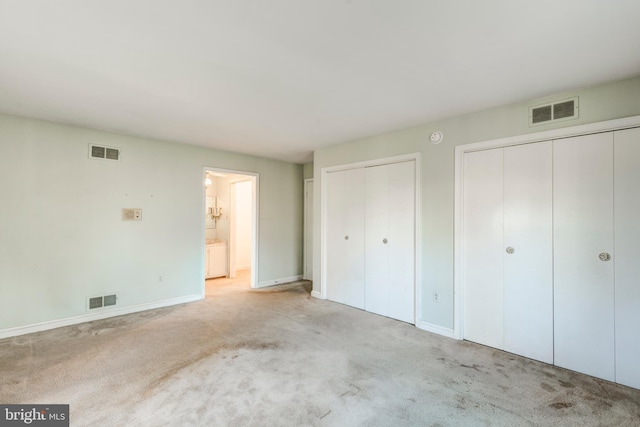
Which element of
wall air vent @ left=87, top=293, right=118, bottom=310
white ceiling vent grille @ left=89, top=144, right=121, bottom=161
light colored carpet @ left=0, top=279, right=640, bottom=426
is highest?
white ceiling vent grille @ left=89, top=144, right=121, bottom=161

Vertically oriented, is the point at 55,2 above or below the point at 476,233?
above

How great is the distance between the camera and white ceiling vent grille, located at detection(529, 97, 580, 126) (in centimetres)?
254

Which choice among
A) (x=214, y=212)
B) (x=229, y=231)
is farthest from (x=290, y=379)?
(x=214, y=212)

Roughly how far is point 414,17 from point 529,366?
2.93m

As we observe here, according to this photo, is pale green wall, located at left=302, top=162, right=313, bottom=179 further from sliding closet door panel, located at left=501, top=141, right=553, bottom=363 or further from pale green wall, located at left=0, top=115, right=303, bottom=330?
sliding closet door panel, located at left=501, top=141, right=553, bottom=363

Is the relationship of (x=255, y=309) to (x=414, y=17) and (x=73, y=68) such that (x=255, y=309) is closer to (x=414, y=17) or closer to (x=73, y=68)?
(x=73, y=68)

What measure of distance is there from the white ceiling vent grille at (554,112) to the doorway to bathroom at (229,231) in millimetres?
4081

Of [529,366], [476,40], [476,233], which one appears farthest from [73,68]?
[529,366]

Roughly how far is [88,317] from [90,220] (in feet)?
3.94

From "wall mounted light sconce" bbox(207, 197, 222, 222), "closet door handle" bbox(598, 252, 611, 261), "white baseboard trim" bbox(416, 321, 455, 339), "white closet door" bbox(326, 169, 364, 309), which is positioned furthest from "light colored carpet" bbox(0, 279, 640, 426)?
"wall mounted light sconce" bbox(207, 197, 222, 222)

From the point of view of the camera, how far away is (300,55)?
2037 millimetres

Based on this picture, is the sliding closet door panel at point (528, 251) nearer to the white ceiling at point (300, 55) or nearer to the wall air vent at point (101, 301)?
the white ceiling at point (300, 55)

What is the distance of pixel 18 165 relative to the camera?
3.22m

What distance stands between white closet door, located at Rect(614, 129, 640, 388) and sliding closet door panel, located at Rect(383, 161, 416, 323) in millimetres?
1758
